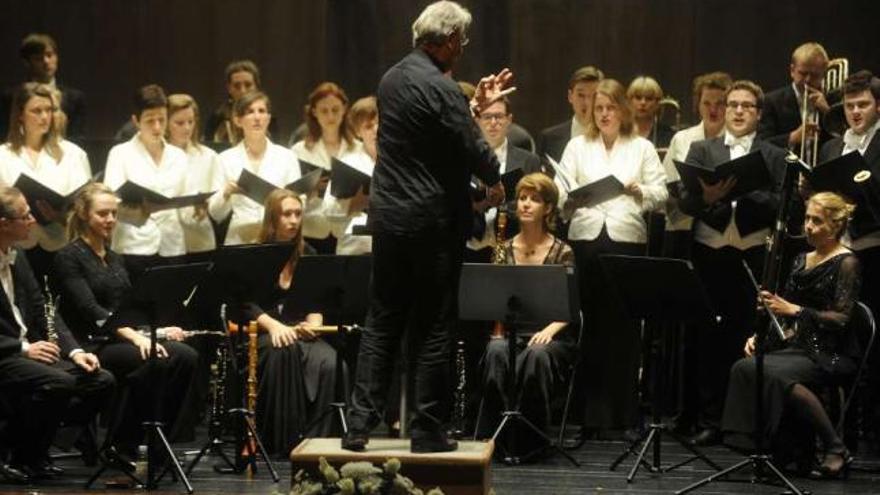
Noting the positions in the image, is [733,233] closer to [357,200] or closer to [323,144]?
[357,200]

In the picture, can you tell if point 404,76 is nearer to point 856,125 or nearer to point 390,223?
point 390,223

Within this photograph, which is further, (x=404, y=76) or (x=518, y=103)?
(x=518, y=103)

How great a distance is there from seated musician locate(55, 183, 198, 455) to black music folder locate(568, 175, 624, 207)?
6.79 ft

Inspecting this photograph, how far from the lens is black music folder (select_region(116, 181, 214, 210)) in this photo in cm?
840

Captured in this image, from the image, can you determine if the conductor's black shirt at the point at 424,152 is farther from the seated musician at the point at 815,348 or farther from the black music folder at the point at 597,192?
the black music folder at the point at 597,192

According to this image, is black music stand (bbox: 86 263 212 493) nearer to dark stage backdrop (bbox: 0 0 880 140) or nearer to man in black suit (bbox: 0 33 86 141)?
man in black suit (bbox: 0 33 86 141)

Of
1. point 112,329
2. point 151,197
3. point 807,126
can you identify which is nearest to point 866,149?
point 807,126

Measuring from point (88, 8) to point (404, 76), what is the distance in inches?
234

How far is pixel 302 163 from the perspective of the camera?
29.8 ft

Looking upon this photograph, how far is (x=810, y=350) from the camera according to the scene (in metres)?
7.82

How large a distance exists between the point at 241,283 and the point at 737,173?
2.52m

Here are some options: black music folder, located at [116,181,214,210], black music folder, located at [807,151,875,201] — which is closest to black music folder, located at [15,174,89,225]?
black music folder, located at [116,181,214,210]

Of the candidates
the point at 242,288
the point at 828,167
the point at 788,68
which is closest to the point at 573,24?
the point at 788,68

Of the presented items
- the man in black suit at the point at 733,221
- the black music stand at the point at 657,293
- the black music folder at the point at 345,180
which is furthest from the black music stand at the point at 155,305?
the man in black suit at the point at 733,221
